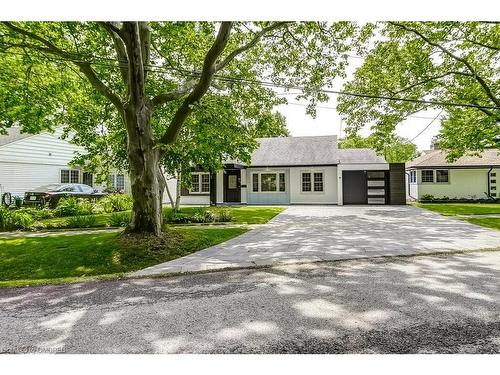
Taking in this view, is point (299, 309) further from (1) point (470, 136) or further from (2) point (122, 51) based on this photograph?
(1) point (470, 136)

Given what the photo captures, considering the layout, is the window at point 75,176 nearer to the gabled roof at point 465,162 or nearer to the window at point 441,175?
the gabled roof at point 465,162

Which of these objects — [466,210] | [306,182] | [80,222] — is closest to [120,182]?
[80,222]

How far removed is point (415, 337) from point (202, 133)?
7525 mm

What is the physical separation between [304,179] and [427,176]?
11.2m

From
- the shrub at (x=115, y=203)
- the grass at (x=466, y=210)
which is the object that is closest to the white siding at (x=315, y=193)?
the grass at (x=466, y=210)

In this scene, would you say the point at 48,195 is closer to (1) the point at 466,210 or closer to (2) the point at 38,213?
(2) the point at 38,213

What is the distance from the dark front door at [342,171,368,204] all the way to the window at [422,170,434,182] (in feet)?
20.4

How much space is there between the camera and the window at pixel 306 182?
2536 cm

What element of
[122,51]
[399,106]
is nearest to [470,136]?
[399,106]

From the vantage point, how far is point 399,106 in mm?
19750

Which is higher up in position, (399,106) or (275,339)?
(399,106)

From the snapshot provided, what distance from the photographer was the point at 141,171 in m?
8.77

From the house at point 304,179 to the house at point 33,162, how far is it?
7989 millimetres

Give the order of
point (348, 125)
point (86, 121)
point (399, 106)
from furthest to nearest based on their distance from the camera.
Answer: point (348, 125)
point (399, 106)
point (86, 121)
